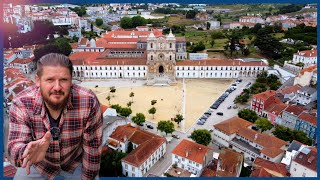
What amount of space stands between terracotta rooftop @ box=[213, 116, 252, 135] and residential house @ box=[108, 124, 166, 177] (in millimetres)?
2062

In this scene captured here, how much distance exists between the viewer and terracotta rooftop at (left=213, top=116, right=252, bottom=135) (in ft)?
33.1

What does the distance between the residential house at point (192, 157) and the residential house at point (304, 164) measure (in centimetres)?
216

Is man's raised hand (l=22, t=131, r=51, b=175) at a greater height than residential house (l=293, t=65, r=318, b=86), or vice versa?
man's raised hand (l=22, t=131, r=51, b=175)

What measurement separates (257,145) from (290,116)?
2.56 meters

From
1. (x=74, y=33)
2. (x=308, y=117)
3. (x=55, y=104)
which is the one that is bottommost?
(x=308, y=117)

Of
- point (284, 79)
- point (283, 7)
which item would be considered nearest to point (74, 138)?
point (284, 79)

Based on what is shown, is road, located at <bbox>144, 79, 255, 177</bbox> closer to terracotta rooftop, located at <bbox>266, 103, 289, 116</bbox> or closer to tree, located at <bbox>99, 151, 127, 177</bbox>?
tree, located at <bbox>99, 151, 127, 177</bbox>

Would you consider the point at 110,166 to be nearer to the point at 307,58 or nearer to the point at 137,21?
the point at 307,58

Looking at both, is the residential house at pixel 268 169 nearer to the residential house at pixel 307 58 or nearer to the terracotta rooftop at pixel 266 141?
the terracotta rooftop at pixel 266 141

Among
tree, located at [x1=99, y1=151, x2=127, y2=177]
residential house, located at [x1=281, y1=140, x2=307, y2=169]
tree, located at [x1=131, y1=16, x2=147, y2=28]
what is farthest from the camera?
tree, located at [x1=131, y1=16, x2=147, y2=28]

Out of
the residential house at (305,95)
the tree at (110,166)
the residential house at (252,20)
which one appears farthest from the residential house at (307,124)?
the residential house at (252,20)

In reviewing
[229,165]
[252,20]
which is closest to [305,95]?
[229,165]

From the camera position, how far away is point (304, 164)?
773 cm

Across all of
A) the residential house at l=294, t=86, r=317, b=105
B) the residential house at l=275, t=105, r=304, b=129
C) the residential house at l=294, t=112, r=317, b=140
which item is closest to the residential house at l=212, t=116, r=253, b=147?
the residential house at l=275, t=105, r=304, b=129
